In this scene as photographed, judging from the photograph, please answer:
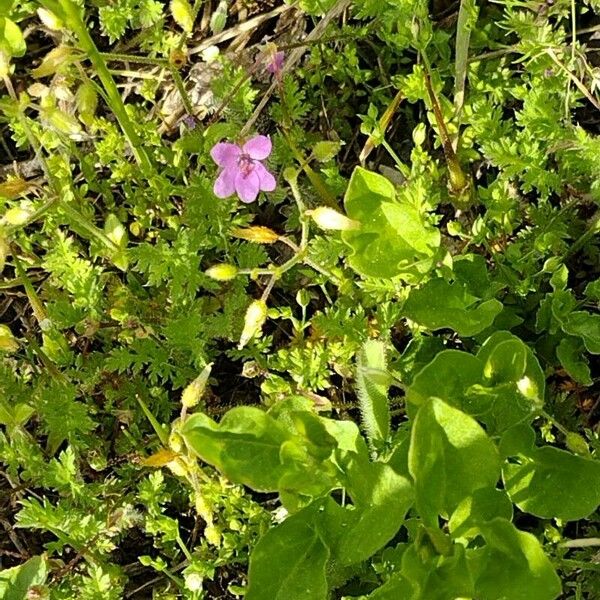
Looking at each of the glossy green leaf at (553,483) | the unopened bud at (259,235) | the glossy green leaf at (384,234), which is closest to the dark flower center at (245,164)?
the unopened bud at (259,235)

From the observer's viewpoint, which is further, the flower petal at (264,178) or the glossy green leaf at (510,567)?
the flower petal at (264,178)

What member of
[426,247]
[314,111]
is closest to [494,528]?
[426,247]

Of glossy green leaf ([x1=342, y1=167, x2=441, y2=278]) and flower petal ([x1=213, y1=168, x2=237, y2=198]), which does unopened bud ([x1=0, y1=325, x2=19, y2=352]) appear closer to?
flower petal ([x1=213, y1=168, x2=237, y2=198])

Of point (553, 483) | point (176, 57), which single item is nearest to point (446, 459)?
point (553, 483)

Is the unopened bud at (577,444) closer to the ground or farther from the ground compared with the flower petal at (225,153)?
closer to the ground

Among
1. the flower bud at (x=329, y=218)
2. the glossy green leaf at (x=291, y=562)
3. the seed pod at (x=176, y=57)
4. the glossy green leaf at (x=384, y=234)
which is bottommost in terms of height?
the glossy green leaf at (x=291, y=562)

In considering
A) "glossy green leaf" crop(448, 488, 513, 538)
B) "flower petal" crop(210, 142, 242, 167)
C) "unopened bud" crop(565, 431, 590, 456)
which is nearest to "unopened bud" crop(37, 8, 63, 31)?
"flower petal" crop(210, 142, 242, 167)

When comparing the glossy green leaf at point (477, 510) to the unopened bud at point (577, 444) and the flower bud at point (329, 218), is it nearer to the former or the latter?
the unopened bud at point (577, 444)
